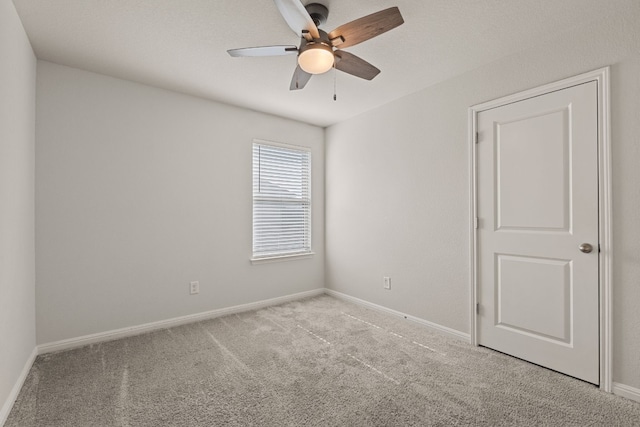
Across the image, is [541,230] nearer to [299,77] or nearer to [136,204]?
[299,77]

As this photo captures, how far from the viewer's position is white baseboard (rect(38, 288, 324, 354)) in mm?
2543

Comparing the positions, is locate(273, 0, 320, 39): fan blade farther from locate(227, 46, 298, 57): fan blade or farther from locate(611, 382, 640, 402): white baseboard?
locate(611, 382, 640, 402): white baseboard

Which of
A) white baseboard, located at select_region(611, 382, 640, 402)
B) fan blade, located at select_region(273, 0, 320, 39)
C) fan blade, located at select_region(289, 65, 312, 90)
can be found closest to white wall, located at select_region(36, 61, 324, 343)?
fan blade, located at select_region(289, 65, 312, 90)

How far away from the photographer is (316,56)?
179 cm

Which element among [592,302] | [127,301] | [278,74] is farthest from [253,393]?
[278,74]

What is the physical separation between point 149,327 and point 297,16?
2.99 meters

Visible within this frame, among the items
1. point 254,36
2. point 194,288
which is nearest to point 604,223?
point 254,36

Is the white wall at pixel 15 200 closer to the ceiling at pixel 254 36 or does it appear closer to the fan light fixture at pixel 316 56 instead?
the ceiling at pixel 254 36

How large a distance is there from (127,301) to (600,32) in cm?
431

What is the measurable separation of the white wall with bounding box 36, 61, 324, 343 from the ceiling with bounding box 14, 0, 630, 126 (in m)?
0.33

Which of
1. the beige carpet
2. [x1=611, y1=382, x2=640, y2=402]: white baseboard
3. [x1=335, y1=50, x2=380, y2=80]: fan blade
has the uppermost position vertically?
[x1=335, y1=50, x2=380, y2=80]: fan blade

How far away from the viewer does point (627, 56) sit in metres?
1.91

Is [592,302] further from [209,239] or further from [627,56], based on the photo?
[209,239]

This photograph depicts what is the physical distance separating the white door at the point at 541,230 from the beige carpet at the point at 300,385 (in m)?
0.21
